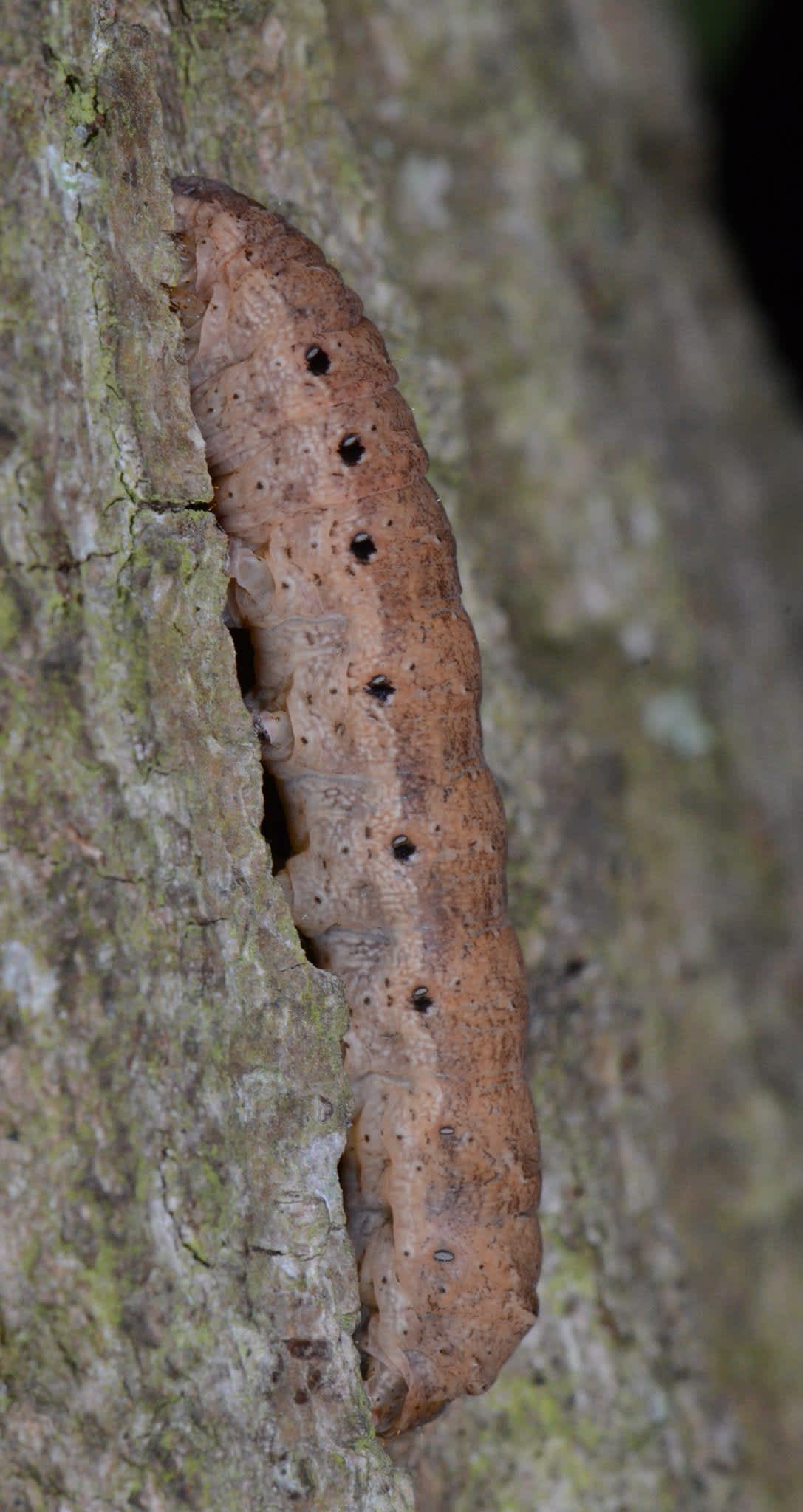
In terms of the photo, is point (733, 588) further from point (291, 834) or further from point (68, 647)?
point (68, 647)

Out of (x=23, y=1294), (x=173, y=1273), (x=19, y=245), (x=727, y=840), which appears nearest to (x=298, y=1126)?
(x=173, y=1273)

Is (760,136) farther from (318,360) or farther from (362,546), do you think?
(362,546)

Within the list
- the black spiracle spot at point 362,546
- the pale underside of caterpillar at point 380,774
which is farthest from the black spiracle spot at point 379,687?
the black spiracle spot at point 362,546

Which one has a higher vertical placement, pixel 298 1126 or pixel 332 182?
pixel 332 182

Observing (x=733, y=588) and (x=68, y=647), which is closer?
(x=68, y=647)

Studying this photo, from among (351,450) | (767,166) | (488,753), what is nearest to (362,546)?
(351,450)

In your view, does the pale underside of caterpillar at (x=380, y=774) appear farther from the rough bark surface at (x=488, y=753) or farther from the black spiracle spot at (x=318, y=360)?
the rough bark surface at (x=488, y=753)
